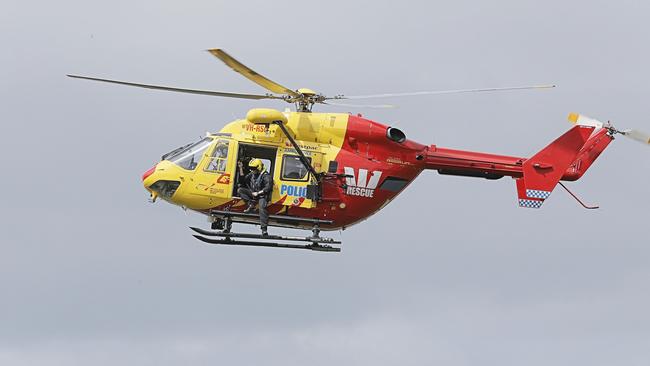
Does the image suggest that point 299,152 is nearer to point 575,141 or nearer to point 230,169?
point 230,169

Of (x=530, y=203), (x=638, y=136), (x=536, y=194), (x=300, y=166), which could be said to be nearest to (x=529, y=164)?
(x=536, y=194)

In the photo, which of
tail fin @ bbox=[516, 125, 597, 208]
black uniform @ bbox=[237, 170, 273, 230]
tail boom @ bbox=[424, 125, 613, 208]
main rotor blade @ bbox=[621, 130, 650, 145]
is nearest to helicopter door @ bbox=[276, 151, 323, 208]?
black uniform @ bbox=[237, 170, 273, 230]

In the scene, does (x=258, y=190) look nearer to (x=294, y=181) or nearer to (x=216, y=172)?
(x=294, y=181)

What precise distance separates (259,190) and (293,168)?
0.86 m

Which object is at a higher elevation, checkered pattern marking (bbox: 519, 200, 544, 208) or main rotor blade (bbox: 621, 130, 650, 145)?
main rotor blade (bbox: 621, 130, 650, 145)

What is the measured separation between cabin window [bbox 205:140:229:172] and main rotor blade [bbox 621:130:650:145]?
8.47 m

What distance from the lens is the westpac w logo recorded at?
19.9 meters

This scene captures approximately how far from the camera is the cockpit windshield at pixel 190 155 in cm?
1981

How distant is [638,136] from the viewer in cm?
1994

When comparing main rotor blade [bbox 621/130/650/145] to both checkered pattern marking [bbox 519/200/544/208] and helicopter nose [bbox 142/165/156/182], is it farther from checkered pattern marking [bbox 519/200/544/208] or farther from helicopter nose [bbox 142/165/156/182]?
helicopter nose [bbox 142/165/156/182]

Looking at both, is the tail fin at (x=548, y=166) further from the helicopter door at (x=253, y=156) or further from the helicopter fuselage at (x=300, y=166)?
the helicopter door at (x=253, y=156)

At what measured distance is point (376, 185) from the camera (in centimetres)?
2008

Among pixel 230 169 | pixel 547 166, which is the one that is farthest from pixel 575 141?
pixel 230 169

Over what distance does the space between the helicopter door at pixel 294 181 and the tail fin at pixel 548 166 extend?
453cm
